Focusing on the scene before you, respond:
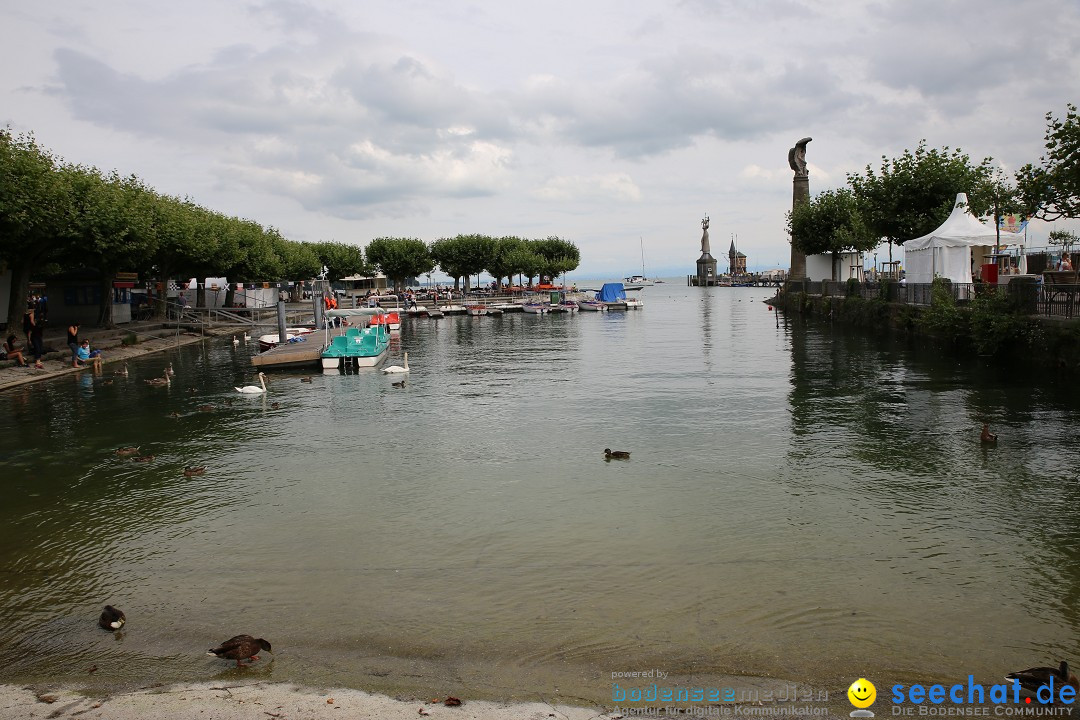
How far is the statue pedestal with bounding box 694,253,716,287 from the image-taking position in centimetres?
19100

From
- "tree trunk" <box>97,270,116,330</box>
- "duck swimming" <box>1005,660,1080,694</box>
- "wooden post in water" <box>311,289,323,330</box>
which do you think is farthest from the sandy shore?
"wooden post in water" <box>311,289,323,330</box>

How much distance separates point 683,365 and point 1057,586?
22811mm

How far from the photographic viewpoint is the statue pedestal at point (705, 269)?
19100 cm

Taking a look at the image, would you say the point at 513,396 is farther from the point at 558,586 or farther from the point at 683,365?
the point at 558,586

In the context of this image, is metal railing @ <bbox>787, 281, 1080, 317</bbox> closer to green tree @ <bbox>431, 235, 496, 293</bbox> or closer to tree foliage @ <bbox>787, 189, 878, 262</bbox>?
tree foliage @ <bbox>787, 189, 878, 262</bbox>

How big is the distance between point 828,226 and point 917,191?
18069mm

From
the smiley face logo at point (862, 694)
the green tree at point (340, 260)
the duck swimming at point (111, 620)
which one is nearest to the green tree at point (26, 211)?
the duck swimming at point (111, 620)

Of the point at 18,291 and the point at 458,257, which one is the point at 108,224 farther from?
the point at 458,257

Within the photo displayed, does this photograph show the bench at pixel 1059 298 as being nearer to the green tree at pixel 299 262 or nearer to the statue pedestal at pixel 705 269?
the green tree at pixel 299 262

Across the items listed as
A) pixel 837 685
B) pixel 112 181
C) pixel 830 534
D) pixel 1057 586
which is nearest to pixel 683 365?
pixel 830 534

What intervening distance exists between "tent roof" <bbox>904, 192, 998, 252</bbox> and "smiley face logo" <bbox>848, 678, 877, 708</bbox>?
94.9 ft

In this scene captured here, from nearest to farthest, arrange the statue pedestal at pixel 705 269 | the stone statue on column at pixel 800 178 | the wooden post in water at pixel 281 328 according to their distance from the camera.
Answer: the wooden post in water at pixel 281 328
the stone statue on column at pixel 800 178
the statue pedestal at pixel 705 269

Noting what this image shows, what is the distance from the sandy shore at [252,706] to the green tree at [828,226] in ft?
176

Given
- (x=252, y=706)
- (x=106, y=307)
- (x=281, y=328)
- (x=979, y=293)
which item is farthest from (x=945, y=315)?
(x=106, y=307)
